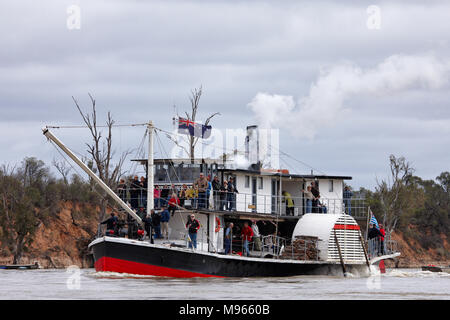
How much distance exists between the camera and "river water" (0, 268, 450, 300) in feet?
78.3

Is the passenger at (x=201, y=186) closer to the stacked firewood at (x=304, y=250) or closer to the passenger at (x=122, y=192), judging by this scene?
the passenger at (x=122, y=192)

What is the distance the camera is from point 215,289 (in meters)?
26.4

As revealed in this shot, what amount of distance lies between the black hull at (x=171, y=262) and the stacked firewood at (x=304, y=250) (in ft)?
4.87

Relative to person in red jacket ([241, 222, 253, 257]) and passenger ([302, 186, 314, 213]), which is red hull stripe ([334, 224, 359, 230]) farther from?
person in red jacket ([241, 222, 253, 257])

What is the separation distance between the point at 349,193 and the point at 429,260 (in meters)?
38.1

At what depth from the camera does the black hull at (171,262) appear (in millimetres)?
30078

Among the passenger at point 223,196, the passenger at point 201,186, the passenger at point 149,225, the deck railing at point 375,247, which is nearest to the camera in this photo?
the passenger at point 149,225

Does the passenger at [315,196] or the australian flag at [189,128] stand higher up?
the australian flag at [189,128]

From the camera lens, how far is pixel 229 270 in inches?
1272

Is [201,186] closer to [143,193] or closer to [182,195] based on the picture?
[182,195]

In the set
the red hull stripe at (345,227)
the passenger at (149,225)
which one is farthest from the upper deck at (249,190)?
the red hull stripe at (345,227)

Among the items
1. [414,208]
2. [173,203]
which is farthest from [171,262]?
[414,208]

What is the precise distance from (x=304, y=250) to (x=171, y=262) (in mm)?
6844
